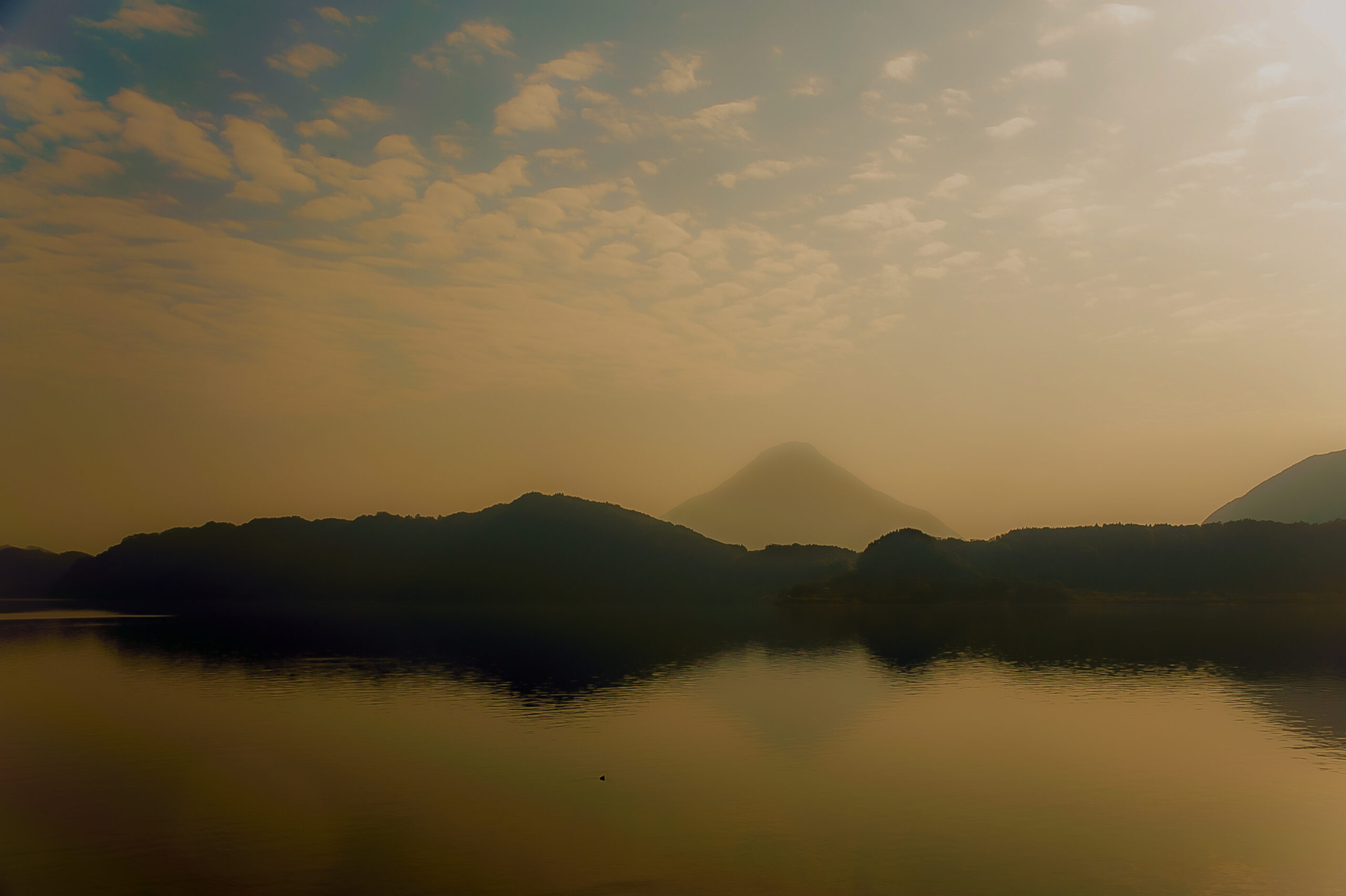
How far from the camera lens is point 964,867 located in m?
25.5

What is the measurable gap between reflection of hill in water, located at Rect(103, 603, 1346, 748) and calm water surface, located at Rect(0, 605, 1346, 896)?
4.13ft

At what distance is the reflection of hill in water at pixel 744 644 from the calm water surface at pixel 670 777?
49.6 inches

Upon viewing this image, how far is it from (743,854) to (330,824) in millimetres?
14994

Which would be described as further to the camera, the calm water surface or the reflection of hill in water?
the reflection of hill in water

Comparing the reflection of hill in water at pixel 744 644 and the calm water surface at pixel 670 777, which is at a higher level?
the calm water surface at pixel 670 777

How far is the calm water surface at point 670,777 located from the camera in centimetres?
2548

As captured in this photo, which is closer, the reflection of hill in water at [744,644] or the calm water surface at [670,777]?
the calm water surface at [670,777]

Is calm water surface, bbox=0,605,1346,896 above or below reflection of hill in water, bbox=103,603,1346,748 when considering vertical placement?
above

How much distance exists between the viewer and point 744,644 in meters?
110

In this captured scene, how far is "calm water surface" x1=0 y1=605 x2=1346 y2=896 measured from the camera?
83.6ft

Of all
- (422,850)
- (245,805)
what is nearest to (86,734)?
(245,805)

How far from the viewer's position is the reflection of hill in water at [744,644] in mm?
70750

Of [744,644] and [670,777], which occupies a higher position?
[670,777]

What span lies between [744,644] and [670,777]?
74.7 m
